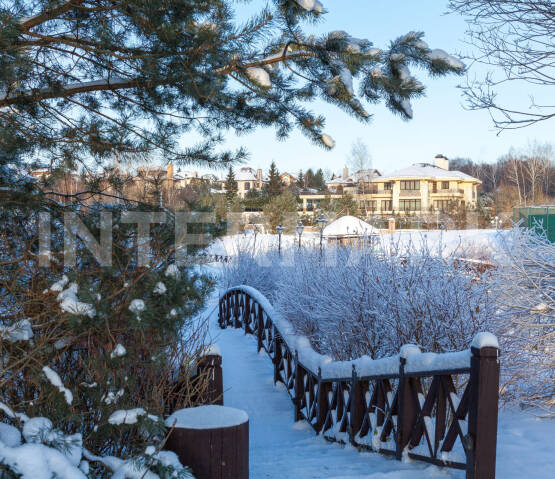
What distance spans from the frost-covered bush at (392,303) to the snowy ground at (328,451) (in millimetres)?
884

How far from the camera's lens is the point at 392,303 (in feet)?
16.8

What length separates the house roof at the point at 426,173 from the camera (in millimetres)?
51438

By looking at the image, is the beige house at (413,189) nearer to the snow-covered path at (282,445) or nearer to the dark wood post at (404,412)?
the snow-covered path at (282,445)

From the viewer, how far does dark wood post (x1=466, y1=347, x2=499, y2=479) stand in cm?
285

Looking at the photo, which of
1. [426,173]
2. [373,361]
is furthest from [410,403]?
[426,173]

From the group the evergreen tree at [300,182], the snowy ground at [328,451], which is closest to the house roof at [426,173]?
the evergreen tree at [300,182]

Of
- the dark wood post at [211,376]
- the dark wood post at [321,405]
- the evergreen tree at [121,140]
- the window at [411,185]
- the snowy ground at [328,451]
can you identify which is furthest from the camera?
the window at [411,185]

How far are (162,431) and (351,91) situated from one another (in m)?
2.49

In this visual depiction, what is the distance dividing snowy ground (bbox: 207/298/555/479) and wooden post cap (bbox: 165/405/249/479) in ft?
3.44

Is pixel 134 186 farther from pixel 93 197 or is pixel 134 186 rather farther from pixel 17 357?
pixel 17 357

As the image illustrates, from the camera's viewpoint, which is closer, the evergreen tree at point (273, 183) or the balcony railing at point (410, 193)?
the evergreen tree at point (273, 183)

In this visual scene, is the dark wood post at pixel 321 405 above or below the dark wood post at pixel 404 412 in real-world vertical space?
below

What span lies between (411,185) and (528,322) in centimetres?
4915

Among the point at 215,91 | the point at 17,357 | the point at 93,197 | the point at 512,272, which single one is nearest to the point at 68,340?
the point at 17,357
